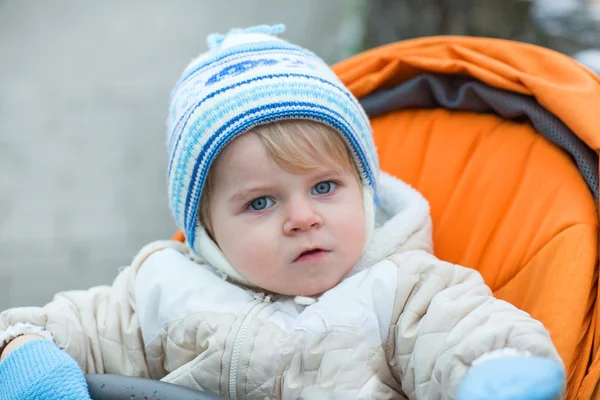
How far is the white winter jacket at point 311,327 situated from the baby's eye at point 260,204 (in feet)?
0.42

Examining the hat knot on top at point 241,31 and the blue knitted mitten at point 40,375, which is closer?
the blue knitted mitten at point 40,375

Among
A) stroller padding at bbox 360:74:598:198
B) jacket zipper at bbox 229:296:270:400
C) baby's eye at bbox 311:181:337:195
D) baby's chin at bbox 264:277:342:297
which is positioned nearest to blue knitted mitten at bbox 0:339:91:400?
jacket zipper at bbox 229:296:270:400

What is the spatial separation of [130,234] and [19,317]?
1.02 metres

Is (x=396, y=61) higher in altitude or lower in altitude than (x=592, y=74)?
higher

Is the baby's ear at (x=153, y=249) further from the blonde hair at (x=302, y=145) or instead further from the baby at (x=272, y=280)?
the blonde hair at (x=302, y=145)

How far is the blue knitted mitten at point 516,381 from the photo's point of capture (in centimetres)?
65

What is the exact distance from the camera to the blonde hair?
3.16 ft

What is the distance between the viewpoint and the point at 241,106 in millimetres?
988

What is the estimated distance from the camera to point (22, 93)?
2.35 m

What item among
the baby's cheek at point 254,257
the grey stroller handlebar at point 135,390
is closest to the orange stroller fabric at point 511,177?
the baby's cheek at point 254,257

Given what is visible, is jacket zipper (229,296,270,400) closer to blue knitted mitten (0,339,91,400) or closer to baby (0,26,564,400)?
baby (0,26,564,400)

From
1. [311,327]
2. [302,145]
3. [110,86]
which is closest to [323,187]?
[302,145]

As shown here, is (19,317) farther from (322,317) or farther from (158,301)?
(322,317)

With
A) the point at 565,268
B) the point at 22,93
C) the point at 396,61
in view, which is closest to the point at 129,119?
the point at 22,93
